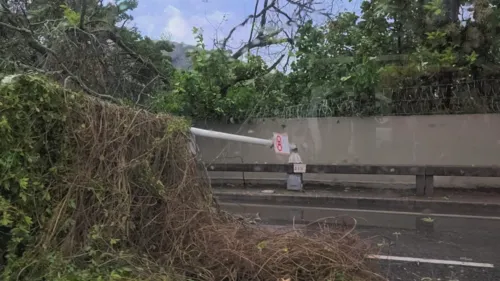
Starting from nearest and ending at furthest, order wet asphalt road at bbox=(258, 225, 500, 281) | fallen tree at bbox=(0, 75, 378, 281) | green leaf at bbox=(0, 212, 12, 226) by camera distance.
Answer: green leaf at bbox=(0, 212, 12, 226) → fallen tree at bbox=(0, 75, 378, 281) → wet asphalt road at bbox=(258, 225, 500, 281)

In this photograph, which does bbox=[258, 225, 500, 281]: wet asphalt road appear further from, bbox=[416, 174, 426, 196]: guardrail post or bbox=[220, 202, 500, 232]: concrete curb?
bbox=[416, 174, 426, 196]: guardrail post

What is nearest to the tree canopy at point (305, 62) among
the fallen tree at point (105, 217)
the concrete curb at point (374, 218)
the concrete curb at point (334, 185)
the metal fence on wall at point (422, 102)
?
the metal fence on wall at point (422, 102)

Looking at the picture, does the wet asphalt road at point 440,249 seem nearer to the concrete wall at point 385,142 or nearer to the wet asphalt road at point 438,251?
the wet asphalt road at point 438,251

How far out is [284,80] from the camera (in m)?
14.8

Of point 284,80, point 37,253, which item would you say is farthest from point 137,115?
point 284,80

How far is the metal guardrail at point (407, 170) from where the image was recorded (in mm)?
10633

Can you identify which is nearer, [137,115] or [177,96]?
[137,115]

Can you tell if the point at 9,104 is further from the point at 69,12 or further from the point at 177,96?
the point at 177,96

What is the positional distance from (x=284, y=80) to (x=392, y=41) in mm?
3235

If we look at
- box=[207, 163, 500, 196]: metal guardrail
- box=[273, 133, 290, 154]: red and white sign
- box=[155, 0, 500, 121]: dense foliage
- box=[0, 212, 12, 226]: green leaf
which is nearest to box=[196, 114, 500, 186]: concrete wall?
box=[155, 0, 500, 121]: dense foliage

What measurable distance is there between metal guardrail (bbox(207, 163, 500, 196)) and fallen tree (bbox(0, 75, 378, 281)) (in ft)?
18.8

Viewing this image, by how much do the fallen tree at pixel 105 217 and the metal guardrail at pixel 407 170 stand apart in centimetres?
574

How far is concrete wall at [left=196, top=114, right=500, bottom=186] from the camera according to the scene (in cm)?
1183

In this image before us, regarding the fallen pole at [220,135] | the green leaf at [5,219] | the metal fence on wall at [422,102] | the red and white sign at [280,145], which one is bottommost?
the green leaf at [5,219]
